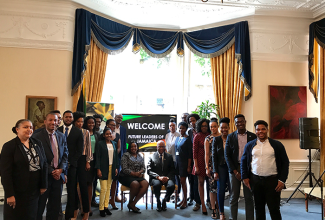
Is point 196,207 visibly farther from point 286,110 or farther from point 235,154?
point 286,110

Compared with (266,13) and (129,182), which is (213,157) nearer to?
(129,182)

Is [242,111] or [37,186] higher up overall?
[242,111]

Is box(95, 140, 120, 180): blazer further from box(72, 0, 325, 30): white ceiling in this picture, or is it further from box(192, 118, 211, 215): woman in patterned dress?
box(72, 0, 325, 30): white ceiling

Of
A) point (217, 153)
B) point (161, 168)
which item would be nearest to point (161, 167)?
point (161, 168)

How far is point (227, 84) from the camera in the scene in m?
6.49

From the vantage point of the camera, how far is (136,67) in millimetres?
7012

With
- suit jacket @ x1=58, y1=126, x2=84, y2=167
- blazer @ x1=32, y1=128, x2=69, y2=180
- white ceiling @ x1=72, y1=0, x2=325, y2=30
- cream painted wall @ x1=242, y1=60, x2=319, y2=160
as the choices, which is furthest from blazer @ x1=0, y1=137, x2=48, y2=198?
cream painted wall @ x1=242, y1=60, x2=319, y2=160

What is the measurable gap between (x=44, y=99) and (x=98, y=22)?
81.2 inches

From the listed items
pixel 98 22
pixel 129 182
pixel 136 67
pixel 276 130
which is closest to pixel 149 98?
pixel 136 67

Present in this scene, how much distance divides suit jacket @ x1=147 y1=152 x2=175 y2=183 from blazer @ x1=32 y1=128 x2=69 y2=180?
1.82 metres

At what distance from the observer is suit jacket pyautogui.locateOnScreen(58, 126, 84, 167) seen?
407 centimetres

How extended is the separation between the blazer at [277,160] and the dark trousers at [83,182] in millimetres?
2299

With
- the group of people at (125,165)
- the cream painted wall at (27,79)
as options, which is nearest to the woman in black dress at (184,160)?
the group of people at (125,165)

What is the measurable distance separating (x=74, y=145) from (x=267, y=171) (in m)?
2.67
